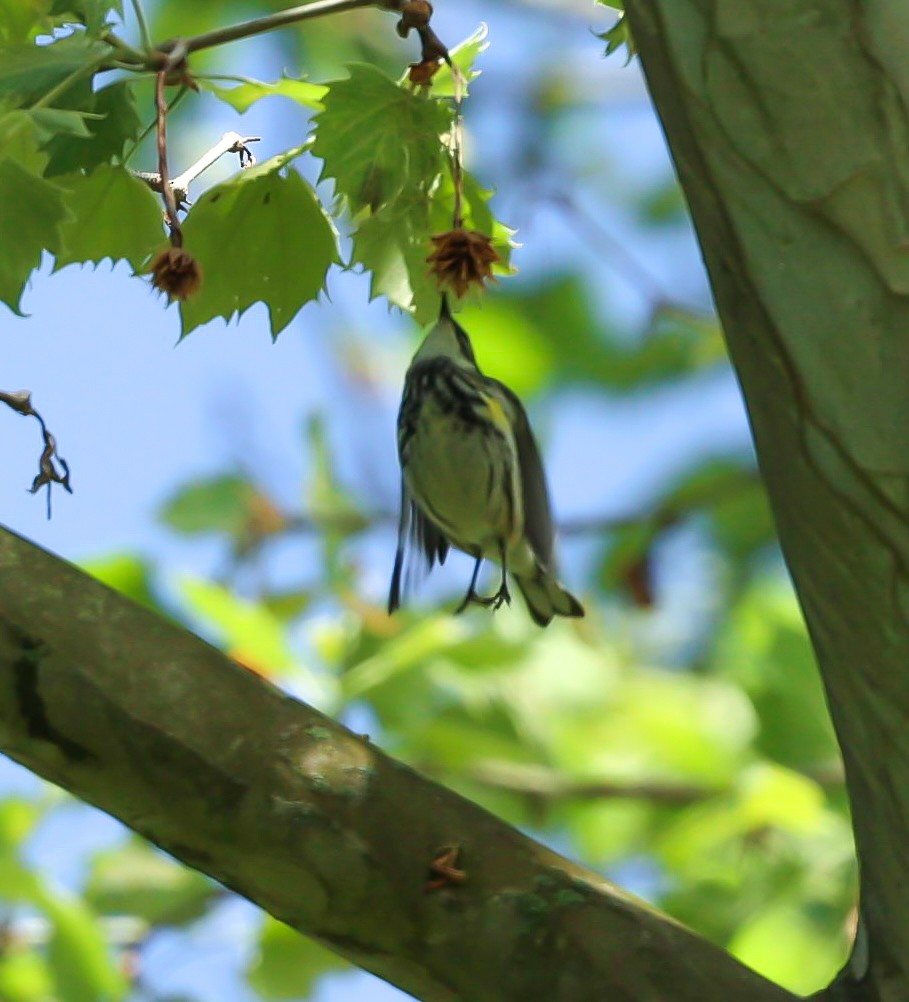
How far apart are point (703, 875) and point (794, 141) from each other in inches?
114

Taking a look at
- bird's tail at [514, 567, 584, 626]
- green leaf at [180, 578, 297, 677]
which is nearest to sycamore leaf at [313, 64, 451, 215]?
bird's tail at [514, 567, 584, 626]

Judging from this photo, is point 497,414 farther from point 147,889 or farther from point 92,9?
point 147,889

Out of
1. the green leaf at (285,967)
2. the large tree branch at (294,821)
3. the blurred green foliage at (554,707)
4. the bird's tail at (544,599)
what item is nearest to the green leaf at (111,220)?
the large tree branch at (294,821)

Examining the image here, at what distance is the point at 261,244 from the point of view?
1550mm

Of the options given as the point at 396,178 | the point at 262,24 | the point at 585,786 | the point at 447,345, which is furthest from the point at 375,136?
the point at 585,786

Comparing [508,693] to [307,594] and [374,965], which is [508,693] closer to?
[307,594]

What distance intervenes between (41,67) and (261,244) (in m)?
0.30

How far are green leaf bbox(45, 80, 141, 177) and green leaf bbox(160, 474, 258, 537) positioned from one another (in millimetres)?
2514

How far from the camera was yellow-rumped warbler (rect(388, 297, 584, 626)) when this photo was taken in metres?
2.12

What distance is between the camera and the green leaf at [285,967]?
3.53 metres

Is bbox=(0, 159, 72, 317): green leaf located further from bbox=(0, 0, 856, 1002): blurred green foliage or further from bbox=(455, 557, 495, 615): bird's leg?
bbox=(0, 0, 856, 1002): blurred green foliage

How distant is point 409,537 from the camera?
2.15 metres

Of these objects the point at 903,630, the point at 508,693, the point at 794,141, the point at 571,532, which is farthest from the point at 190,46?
the point at 508,693

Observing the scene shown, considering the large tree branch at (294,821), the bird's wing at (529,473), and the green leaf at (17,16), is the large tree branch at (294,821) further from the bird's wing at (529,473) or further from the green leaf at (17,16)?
the bird's wing at (529,473)
